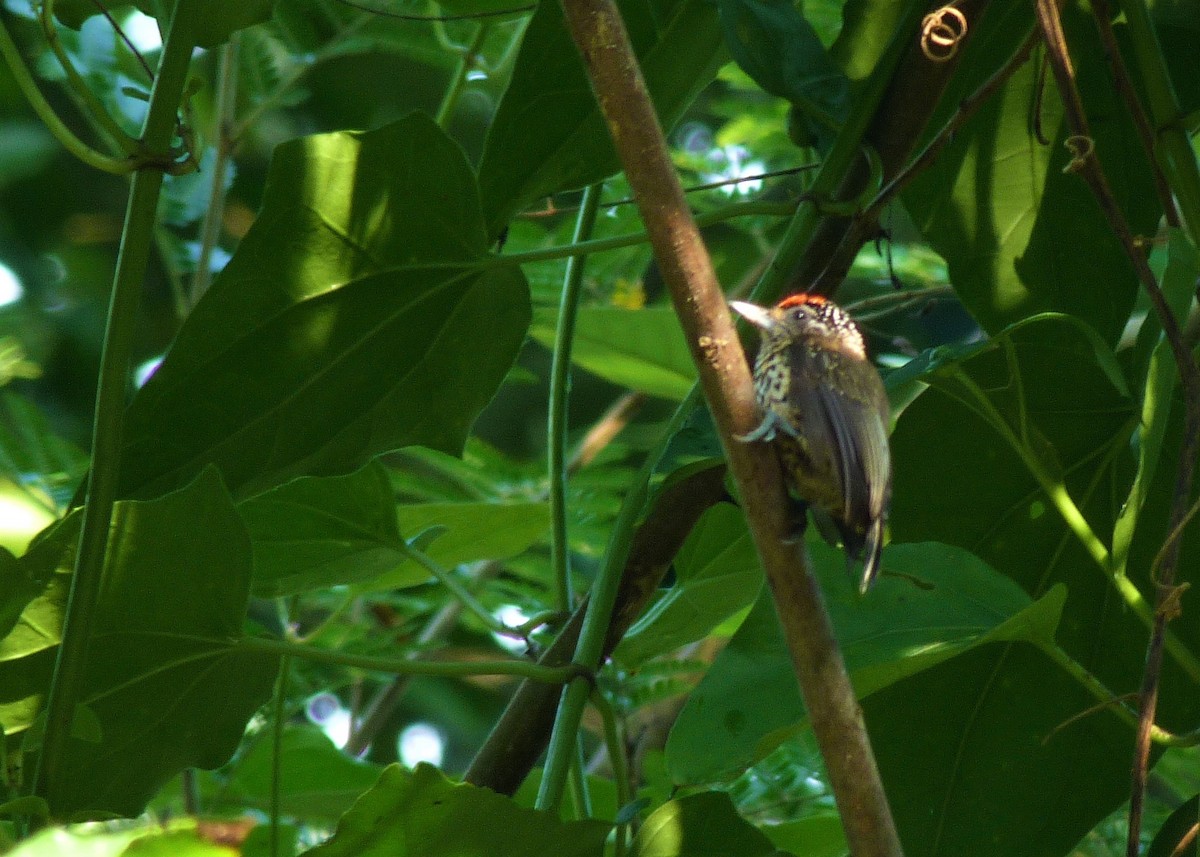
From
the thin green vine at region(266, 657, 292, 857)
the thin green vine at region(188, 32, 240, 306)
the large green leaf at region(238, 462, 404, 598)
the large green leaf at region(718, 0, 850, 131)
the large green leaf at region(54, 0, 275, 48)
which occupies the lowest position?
the thin green vine at region(266, 657, 292, 857)

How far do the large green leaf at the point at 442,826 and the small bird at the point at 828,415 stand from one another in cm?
46

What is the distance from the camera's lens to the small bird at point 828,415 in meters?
1.67

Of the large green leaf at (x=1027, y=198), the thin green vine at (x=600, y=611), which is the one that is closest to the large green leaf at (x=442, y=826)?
the thin green vine at (x=600, y=611)

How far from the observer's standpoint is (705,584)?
75.4 inches

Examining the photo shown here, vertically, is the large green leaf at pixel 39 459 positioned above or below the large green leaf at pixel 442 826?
above

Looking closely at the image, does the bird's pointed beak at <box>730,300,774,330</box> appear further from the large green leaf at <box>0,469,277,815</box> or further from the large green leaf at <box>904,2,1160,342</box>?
the large green leaf at <box>0,469,277,815</box>

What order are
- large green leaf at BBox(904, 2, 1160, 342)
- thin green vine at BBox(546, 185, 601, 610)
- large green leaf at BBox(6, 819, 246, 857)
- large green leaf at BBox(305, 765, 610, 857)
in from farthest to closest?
1. large green leaf at BBox(904, 2, 1160, 342)
2. thin green vine at BBox(546, 185, 601, 610)
3. large green leaf at BBox(305, 765, 610, 857)
4. large green leaf at BBox(6, 819, 246, 857)

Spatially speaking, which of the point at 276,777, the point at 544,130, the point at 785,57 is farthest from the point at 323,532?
the point at 785,57

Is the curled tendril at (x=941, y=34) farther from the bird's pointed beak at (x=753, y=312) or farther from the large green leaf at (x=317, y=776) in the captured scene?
the large green leaf at (x=317, y=776)

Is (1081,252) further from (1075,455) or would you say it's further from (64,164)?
(64,164)

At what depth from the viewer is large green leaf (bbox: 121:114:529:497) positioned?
5.17ft

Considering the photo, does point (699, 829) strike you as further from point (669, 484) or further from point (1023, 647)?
point (1023, 647)

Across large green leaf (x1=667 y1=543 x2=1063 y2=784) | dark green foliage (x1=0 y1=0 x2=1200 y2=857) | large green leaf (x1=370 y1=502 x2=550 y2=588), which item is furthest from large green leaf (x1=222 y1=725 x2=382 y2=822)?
large green leaf (x1=667 y1=543 x2=1063 y2=784)

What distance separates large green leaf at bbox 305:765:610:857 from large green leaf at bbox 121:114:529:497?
492 millimetres
